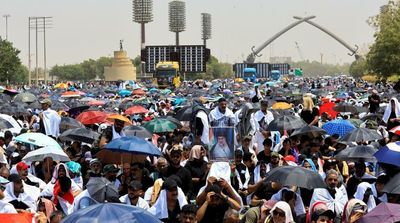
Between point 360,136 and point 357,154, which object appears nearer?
point 357,154

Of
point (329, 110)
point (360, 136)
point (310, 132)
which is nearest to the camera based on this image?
point (360, 136)

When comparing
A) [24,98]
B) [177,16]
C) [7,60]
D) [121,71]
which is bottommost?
[121,71]

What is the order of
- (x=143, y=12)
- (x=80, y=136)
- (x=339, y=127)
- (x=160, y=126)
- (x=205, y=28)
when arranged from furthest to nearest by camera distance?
(x=205, y=28)
(x=143, y=12)
(x=160, y=126)
(x=339, y=127)
(x=80, y=136)

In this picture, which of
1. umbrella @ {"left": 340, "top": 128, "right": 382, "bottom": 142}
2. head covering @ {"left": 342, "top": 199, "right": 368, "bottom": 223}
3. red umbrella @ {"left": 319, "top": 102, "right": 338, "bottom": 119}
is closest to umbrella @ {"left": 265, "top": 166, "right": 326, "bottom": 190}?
head covering @ {"left": 342, "top": 199, "right": 368, "bottom": 223}

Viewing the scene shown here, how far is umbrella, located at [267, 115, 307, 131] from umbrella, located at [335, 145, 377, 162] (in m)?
3.65

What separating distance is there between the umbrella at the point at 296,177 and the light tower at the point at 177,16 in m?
152

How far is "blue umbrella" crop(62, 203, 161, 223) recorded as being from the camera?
7.05m

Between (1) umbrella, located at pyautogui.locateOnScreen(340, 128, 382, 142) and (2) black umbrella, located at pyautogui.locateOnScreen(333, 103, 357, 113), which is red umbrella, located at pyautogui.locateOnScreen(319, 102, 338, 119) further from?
(1) umbrella, located at pyautogui.locateOnScreen(340, 128, 382, 142)

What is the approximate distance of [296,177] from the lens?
375 inches

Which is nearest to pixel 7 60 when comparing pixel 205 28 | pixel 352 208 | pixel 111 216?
pixel 352 208

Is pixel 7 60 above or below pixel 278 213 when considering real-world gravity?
above

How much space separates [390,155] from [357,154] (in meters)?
1.09

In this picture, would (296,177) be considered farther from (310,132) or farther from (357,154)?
(310,132)

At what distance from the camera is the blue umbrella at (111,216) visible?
7.05m
